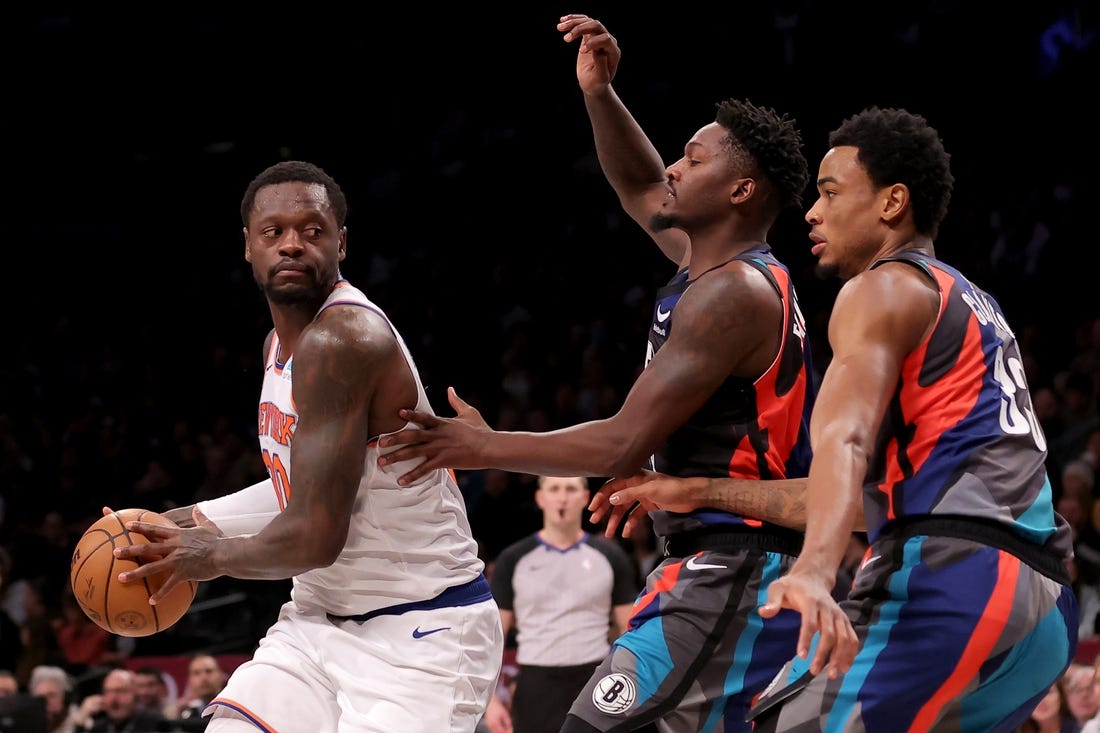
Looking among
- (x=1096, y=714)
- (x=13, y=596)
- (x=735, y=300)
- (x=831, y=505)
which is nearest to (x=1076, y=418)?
(x=1096, y=714)

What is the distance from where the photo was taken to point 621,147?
5.10 metres

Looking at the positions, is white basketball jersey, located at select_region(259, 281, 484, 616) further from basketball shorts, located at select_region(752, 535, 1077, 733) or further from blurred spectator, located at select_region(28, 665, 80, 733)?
blurred spectator, located at select_region(28, 665, 80, 733)

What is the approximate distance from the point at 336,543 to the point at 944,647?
157cm

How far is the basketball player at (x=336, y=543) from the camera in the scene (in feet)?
12.4

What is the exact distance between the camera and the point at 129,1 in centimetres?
1761

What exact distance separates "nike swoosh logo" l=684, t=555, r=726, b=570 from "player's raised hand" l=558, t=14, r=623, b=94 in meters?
1.80

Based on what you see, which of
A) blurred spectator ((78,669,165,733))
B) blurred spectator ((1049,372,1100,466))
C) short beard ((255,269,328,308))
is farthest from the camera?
blurred spectator ((1049,372,1100,466))

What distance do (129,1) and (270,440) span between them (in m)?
14.9

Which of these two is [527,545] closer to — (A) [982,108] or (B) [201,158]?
(A) [982,108]

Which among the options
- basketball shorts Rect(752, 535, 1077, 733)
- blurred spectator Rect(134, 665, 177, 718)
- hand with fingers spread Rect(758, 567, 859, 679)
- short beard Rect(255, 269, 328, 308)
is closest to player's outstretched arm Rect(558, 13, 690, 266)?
short beard Rect(255, 269, 328, 308)

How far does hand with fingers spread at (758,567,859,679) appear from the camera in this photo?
2668 millimetres

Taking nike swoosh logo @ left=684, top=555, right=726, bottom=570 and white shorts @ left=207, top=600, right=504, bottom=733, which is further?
nike swoosh logo @ left=684, top=555, right=726, bottom=570

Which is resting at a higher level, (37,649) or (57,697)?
(57,697)

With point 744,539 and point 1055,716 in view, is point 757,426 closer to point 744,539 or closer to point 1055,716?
point 744,539
